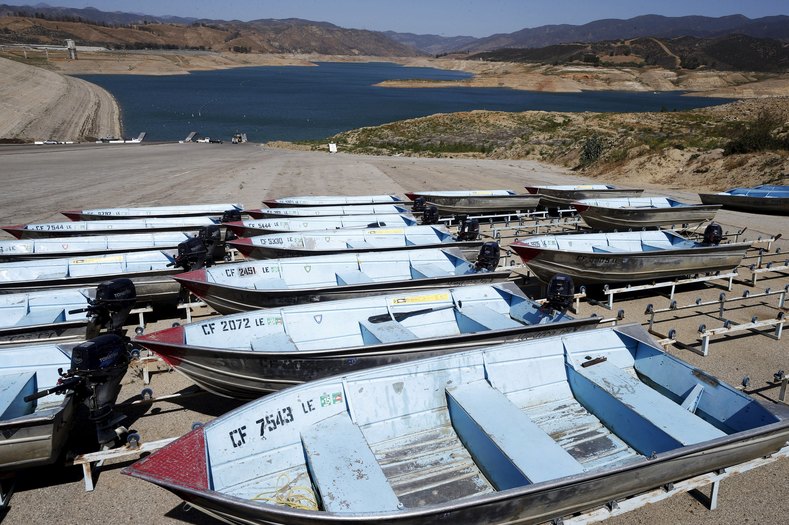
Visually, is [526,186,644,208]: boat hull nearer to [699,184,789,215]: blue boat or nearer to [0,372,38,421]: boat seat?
[699,184,789,215]: blue boat

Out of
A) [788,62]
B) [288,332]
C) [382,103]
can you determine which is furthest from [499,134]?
[788,62]

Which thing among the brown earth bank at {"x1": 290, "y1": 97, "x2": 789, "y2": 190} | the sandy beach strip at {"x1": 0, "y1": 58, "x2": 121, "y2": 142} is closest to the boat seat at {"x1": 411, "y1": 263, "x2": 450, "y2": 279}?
the brown earth bank at {"x1": 290, "y1": 97, "x2": 789, "y2": 190}

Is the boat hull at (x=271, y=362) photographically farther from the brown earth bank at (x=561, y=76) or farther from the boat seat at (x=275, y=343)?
the brown earth bank at (x=561, y=76)

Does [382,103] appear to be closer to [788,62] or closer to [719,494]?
[719,494]

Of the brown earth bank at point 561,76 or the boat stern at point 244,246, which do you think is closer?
the boat stern at point 244,246

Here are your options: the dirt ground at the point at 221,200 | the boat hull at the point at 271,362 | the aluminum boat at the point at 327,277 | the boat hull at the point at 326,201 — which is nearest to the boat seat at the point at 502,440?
the boat hull at the point at 271,362
